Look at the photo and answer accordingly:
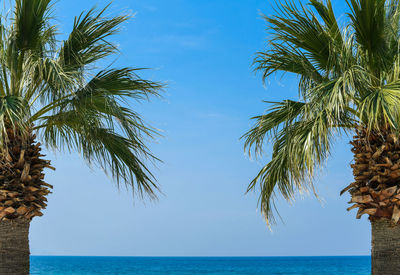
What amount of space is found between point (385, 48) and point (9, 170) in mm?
6423

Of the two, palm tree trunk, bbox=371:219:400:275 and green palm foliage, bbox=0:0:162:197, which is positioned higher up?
green palm foliage, bbox=0:0:162:197

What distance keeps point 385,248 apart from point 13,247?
5.93m

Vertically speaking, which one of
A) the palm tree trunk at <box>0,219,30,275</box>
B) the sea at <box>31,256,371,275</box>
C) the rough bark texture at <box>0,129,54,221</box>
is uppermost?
the rough bark texture at <box>0,129,54,221</box>

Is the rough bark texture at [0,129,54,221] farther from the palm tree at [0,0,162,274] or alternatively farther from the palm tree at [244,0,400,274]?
the palm tree at [244,0,400,274]

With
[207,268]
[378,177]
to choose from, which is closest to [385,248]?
[378,177]

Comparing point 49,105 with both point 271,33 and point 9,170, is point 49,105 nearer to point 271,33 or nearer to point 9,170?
point 9,170

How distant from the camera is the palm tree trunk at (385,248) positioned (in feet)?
24.4

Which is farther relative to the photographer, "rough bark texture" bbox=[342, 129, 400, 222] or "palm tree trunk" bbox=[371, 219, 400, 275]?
"palm tree trunk" bbox=[371, 219, 400, 275]

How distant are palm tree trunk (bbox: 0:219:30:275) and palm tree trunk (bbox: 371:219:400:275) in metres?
5.68

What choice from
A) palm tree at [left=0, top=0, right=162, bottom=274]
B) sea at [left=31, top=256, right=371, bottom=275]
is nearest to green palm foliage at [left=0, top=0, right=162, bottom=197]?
palm tree at [left=0, top=0, right=162, bottom=274]

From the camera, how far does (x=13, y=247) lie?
7641 mm

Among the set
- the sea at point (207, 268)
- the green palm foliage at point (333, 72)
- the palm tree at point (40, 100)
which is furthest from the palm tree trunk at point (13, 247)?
the sea at point (207, 268)

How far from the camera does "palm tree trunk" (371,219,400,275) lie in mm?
7449

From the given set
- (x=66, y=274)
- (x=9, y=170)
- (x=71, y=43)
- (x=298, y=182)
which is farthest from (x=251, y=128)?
(x=66, y=274)
